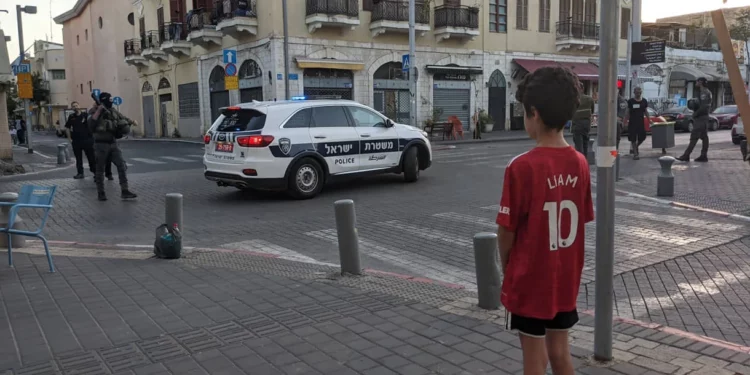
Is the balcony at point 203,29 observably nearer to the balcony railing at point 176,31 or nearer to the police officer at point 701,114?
the balcony railing at point 176,31

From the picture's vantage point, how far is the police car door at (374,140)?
1158 centimetres

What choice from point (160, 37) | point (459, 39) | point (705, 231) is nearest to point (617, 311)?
point (705, 231)

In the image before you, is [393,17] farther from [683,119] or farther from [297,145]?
[297,145]

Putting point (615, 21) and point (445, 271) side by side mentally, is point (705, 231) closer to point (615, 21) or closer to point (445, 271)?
point (445, 271)

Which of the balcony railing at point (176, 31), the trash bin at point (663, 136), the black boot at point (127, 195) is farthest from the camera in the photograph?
the balcony railing at point (176, 31)

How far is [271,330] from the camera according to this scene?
4258mm

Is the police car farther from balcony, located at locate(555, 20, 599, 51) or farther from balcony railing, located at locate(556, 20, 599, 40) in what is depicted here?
balcony railing, located at locate(556, 20, 599, 40)

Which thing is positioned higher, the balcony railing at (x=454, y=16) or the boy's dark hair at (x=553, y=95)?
the balcony railing at (x=454, y=16)

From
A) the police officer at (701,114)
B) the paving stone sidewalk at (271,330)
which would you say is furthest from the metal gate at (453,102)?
the paving stone sidewalk at (271,330)

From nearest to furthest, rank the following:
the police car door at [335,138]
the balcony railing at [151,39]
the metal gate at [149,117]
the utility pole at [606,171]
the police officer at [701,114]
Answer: the utility pole at [606,171], the police car door at [335,138], the police officer at [701,114], the balcony railing at [151,39], the metal gate at [149,117]

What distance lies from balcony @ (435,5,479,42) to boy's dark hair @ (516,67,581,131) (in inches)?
1166

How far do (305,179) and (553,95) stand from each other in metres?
8.41

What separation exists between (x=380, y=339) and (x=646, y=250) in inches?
157

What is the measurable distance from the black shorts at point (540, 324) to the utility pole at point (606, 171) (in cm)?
87
